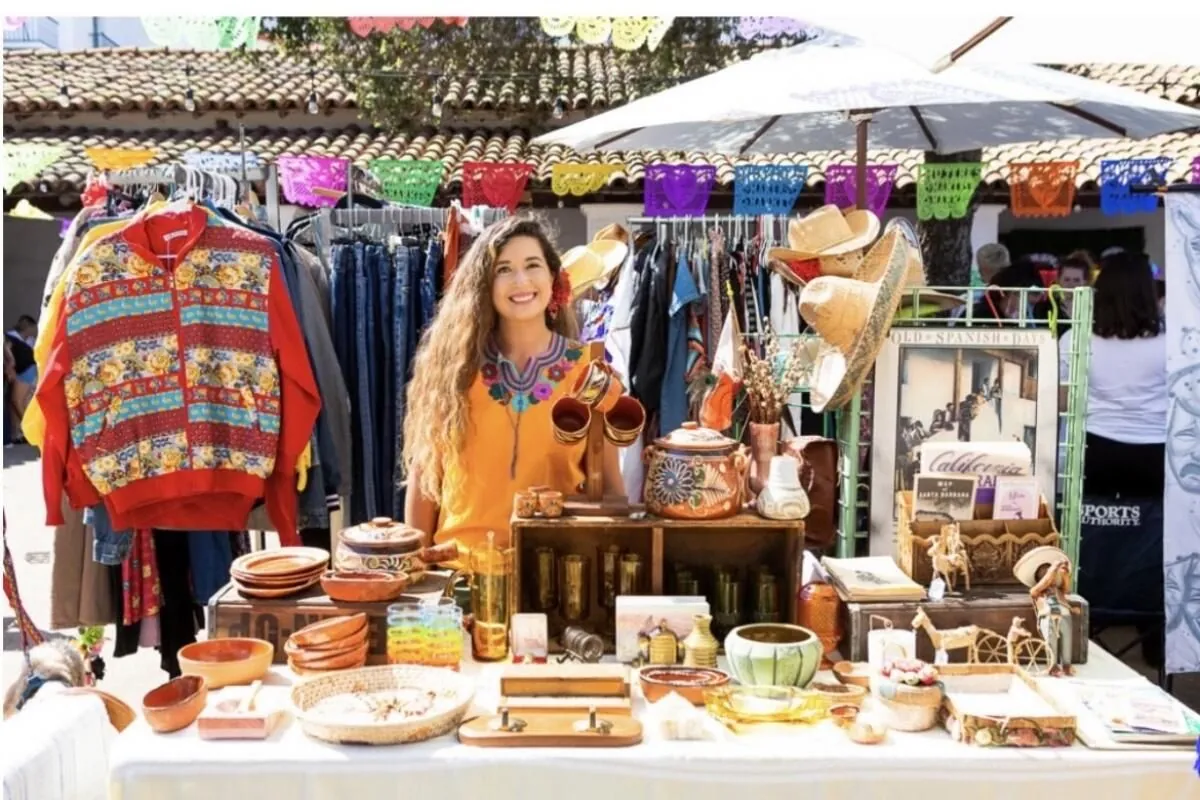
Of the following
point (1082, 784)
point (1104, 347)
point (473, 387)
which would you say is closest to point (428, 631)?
point (473, 387)

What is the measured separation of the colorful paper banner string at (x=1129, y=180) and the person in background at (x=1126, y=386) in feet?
11.0

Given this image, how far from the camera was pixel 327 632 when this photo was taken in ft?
6.74

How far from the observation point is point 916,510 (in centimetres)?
232

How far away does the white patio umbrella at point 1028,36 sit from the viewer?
1.75 metres

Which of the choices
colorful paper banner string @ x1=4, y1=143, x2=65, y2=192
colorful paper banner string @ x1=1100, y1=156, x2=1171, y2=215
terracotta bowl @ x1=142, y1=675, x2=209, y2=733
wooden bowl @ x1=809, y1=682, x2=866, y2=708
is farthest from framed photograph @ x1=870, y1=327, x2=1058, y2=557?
colorful paper banner string @ x1=4, y1=143, x2=65, y2=192

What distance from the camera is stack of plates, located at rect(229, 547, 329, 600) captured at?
7.14 ft

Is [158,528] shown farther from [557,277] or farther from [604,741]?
[604,741]

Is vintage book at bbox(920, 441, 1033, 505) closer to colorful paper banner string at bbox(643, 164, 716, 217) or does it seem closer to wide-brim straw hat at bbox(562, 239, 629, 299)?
wide-brim straw hat at bbox(562, 239, 629, 299)

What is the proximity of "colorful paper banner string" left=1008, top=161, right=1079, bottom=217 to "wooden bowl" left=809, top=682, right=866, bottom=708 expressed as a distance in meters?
6.36

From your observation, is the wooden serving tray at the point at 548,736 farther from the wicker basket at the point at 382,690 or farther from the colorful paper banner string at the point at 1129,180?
the colorful paper banner string at the point at 1129,180

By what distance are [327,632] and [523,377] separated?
0.82 metres

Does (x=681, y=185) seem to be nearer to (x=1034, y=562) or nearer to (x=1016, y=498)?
(x=1016, y=498)

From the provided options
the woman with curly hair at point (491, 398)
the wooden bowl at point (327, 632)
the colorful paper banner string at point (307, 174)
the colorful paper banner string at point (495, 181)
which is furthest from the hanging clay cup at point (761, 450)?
the colorful paper banner string at point (495, 181)

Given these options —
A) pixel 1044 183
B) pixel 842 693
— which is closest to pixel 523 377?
pixel 842 693
